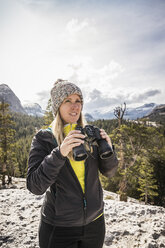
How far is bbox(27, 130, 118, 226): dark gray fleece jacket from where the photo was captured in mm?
1461

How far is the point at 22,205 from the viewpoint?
14.1ft

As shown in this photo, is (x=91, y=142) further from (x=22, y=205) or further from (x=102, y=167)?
(x=22, y=205)

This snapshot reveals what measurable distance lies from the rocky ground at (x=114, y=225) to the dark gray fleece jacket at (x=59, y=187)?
6.02 ft

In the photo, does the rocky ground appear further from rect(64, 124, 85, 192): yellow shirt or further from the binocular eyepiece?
the binocular eyepiece

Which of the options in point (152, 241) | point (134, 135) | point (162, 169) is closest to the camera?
point (152, 241)

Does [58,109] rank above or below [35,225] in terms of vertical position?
above

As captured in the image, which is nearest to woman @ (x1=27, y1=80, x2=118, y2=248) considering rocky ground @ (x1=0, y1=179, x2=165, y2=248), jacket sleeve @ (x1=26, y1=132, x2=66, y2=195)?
jacket sleeve @ (x1=26, y1=132, x2=66, y2=195)

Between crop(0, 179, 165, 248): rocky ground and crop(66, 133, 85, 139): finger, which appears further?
crop(0, 179, 165, 248): rocky ground

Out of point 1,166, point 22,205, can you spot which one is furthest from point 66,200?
point 1,166

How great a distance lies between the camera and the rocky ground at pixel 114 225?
2824 millimetres

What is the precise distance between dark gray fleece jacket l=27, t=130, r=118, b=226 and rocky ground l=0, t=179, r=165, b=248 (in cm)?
184

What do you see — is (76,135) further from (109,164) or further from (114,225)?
(114,225)

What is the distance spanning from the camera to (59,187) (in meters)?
1.66

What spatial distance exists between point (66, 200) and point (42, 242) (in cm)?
58
